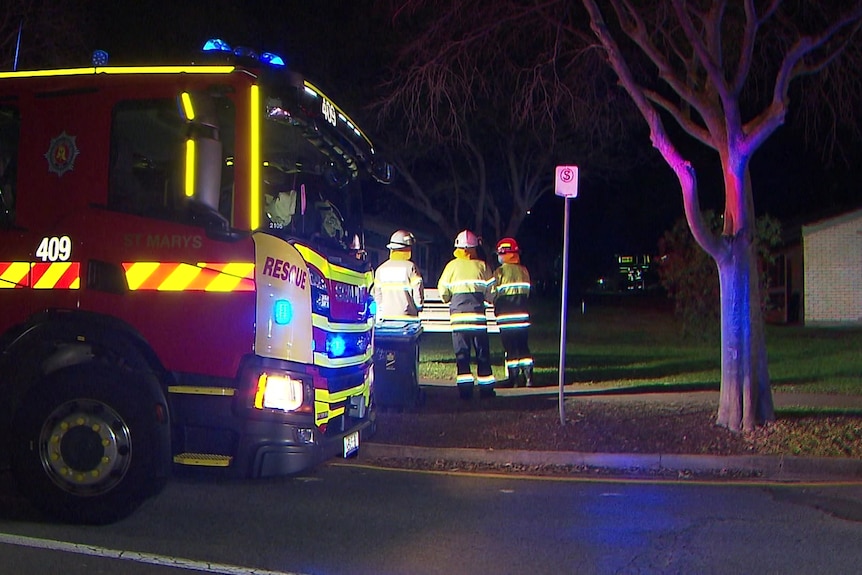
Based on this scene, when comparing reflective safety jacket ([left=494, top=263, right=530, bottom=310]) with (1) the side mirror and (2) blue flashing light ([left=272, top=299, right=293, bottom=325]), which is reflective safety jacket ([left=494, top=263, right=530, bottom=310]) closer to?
(1) the side mirror

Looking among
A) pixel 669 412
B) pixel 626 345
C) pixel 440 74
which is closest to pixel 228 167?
pixel 440 74

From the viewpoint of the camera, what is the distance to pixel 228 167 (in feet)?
20.0

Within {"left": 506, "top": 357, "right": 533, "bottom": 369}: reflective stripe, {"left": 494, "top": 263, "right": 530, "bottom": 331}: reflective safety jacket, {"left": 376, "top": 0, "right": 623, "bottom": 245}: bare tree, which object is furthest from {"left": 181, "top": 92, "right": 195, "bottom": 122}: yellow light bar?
{"left": 506, "top": 357, "right": 533, "bottom": 369}: reflective stripe

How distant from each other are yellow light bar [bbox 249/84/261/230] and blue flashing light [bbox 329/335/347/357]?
3.55 feet

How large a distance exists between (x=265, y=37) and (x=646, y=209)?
1001 inches

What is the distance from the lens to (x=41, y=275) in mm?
6363

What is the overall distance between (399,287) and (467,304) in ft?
3.69

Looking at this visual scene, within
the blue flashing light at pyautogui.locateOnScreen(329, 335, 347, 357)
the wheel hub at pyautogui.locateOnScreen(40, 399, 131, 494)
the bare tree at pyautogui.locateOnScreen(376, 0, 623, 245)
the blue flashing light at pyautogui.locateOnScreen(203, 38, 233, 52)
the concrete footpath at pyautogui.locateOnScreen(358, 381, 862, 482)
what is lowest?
the concrete footpath at pyautogui.locateOnScreen(358, 381, 862, 482)

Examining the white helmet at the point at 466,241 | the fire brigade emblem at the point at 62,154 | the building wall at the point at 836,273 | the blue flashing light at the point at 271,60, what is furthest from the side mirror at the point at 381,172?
the building wall at the point at 836,273

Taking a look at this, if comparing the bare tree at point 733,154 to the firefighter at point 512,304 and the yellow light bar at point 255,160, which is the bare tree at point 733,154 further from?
the yellow light bar at point 255,160

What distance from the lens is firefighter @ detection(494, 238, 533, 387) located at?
13.1m

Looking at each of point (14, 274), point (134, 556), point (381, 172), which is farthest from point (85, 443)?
point (381, 172)

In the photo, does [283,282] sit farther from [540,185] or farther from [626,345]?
[540,185]

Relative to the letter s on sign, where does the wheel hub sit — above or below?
below
